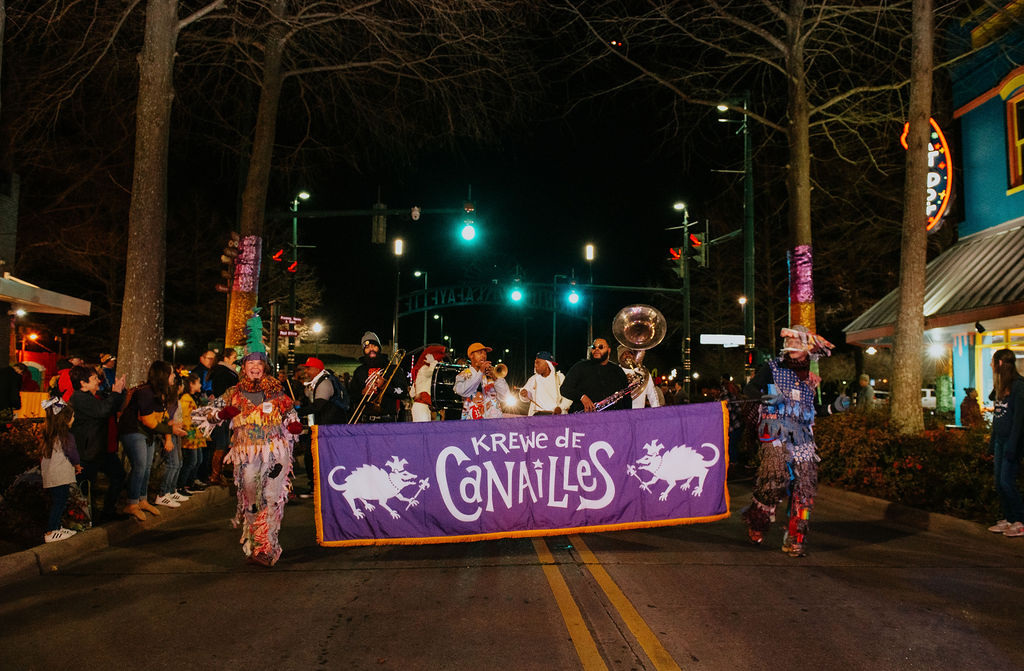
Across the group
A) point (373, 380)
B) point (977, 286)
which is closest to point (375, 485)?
point (373, 380)

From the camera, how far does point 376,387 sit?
1126 cm

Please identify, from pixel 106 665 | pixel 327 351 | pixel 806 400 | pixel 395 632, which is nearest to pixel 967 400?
pixel 806 400

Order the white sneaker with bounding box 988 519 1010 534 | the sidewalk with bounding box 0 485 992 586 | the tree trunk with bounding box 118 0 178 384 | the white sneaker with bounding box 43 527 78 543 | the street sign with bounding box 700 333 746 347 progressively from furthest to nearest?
1. the street sign with bounding box 700 333 746 347
2. the tree trunk with bounding box 118 0 178 384
3. the white sneaker with bounding box 988 519 1010 534
4. the white sneaker with bounding box 43 527 78 543
5. the sidewalk with bounding box 0 485 992 586

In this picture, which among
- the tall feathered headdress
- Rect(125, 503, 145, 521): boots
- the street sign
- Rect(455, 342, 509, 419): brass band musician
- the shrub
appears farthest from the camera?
the street sign

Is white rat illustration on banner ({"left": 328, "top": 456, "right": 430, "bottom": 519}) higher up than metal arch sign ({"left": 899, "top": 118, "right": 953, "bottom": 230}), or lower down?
lower down

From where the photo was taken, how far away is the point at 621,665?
4371 millimetres

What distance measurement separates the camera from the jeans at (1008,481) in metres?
7.91

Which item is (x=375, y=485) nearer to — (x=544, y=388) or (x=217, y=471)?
(x=544, y=388)

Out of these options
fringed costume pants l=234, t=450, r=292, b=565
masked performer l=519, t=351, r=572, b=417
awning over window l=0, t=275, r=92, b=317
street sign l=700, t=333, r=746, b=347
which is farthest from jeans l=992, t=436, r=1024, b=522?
awning over window l=0, t=275, r=92, b=317

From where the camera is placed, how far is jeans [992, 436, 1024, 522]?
26.0 ft

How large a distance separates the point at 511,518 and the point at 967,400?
11.2 metres

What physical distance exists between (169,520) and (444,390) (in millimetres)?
5166

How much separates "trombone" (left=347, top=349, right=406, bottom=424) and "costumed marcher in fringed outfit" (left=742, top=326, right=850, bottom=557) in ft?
18.3

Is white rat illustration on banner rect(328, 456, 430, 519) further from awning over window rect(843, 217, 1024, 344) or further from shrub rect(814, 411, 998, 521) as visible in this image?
awning over window rect(843, 217, 1024, 344)
